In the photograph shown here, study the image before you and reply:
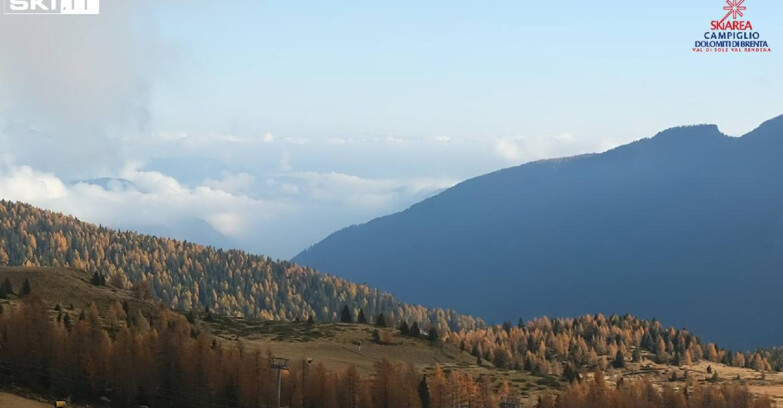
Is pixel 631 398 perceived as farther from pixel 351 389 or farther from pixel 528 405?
pixel 351 389

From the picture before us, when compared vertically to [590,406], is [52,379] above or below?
above

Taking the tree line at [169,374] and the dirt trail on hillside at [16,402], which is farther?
the tree line at [169,374]

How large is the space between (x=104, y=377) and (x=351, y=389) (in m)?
43.7

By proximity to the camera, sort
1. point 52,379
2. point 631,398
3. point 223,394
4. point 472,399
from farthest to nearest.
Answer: point 631,398, point 472,399, point 223,394, point 52,379

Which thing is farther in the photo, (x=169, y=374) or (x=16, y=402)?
(x=169, y=374)

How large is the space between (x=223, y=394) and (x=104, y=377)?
20.8 meters

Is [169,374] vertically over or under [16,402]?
over

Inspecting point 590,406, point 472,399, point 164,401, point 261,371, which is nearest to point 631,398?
point 590,406

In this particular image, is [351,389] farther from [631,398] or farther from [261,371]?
[631,398]

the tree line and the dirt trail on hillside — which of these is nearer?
the dirt trail on hillside

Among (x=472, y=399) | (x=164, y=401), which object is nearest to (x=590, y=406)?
(x=472, y=399)

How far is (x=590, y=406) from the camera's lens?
607 feet

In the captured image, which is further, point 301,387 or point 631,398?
point 631,398

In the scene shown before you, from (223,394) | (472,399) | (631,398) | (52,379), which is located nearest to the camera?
(52,379)
